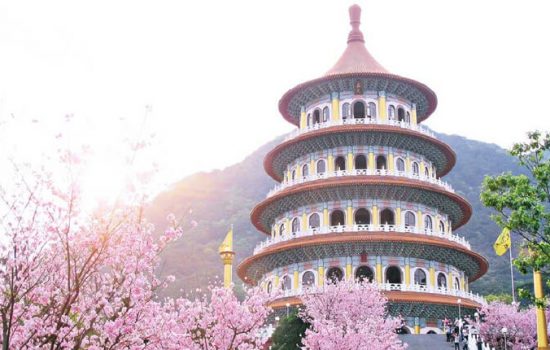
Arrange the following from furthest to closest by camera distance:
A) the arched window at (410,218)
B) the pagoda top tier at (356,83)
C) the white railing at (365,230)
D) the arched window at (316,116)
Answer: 1. the arched window at (316,116)
2. the pagoda top tier at (356,83)
3. the arched window at (410,218)
4. the white railing at (365,230)

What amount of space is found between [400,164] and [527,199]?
25.5 m

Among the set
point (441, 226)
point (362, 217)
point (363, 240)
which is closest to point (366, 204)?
point (362, 217)

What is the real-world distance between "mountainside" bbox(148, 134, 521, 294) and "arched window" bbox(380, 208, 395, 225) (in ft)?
162

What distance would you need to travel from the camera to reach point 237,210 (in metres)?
124

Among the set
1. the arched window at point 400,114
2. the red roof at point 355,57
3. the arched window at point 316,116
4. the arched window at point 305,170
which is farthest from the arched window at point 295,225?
the arched window at point 400,114

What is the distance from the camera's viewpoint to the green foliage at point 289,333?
3194 cm

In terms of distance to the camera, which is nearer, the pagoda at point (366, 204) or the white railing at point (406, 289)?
the white railing at point (406, 289)

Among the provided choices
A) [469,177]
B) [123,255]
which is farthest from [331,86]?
[469,177]

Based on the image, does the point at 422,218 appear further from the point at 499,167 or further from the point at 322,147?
the point at 499,167

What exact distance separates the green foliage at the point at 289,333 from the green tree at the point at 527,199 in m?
12.8

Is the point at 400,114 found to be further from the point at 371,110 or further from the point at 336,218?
the point at 336,218

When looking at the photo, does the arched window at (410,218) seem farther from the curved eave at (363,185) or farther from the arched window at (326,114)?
the arched window at (326,114)

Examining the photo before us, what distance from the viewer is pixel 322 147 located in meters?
47.4

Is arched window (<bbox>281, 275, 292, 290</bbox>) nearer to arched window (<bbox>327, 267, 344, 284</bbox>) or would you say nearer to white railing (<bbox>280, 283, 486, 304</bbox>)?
white railing (<bbox>280, 283, 486, 304</bbox>)
